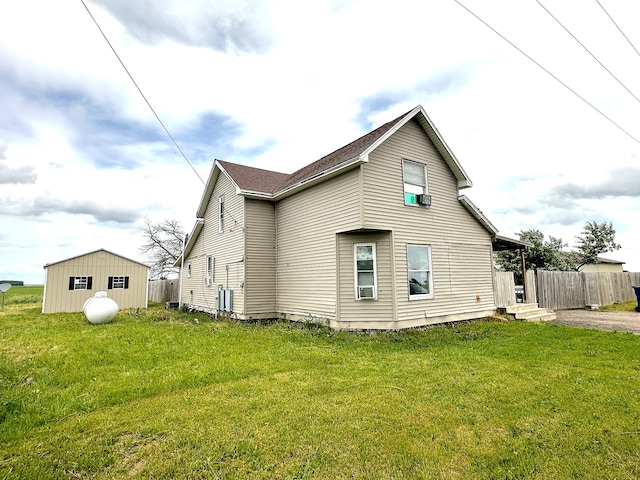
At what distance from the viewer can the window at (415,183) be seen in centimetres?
1135

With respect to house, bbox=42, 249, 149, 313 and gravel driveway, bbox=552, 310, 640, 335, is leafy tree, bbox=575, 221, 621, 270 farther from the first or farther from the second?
house, bbox=42, 249, 149, 313

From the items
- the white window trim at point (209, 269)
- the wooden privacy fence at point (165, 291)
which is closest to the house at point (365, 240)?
the white window trim at point (209, 269)

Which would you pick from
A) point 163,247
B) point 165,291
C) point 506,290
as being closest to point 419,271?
point 506,290

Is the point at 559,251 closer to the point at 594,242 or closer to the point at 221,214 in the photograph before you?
the point at 594,242

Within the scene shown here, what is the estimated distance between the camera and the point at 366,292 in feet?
34.2

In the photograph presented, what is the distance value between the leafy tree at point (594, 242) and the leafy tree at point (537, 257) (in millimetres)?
5982

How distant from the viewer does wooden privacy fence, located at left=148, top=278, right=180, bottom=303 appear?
24781 mm

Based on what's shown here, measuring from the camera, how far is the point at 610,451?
3457 mm

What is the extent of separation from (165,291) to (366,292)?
21.1 metres

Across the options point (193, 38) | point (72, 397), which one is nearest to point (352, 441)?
point (72, 397)

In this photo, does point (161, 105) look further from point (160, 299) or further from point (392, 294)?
point (160, 299)

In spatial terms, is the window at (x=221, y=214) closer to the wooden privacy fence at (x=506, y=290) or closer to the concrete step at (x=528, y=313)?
the wooden privacy fence at (x=506, y=290)

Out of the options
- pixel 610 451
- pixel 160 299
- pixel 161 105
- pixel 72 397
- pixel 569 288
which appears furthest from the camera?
pixel 160 299

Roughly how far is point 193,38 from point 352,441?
9.68 metres
